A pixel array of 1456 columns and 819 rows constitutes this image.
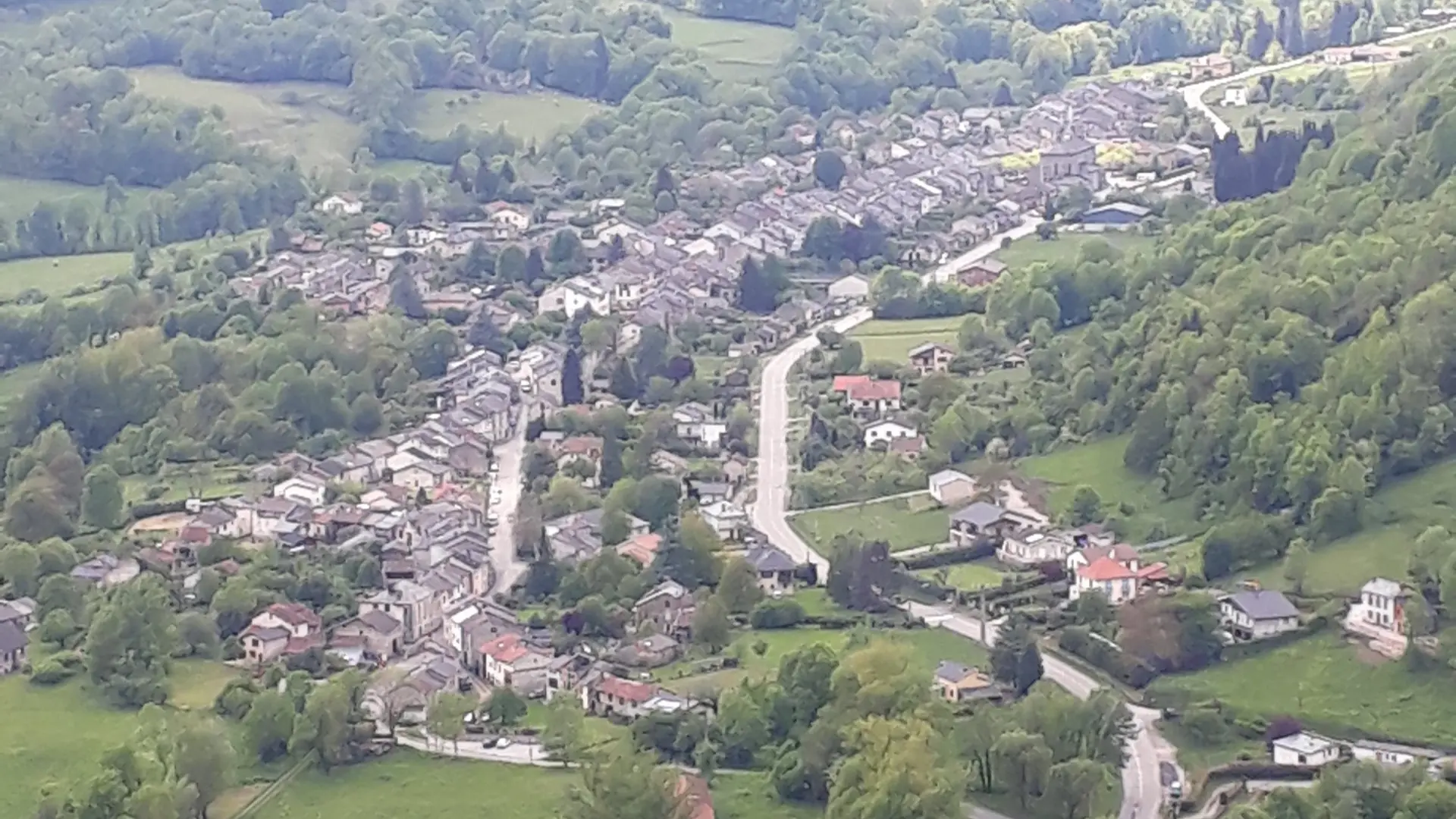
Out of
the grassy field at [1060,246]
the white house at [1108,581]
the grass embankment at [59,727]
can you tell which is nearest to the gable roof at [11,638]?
the grass embankment at [59,727]

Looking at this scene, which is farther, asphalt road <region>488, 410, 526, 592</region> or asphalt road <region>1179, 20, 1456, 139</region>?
asphalt road <region>1179, 20, 1456, 139</region>

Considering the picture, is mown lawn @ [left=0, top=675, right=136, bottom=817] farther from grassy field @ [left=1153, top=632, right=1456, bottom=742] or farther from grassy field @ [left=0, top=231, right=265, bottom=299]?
grassy field @ [left=0, top=231, right=265, bottom=299]

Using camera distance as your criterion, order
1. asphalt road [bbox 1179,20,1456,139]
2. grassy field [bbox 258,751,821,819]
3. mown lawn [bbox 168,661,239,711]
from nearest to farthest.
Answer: grassy field [bbox 258,751,821,819]
mown lawn [bbox 168,661,239,711]
asphalt road [bbox 1179,20,1456,139]

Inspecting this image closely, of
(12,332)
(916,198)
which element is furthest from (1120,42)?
(12,332)

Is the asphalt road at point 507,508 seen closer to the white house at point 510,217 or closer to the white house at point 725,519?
the white house at point 725,519

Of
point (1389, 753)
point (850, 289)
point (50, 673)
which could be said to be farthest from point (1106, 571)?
point (850, 289)

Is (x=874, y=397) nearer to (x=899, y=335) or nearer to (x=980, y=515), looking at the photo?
(x=899, y=335)

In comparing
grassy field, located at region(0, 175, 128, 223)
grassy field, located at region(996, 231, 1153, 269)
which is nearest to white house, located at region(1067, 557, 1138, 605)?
grassy field, located at region(996, 231, 1153, 269)
